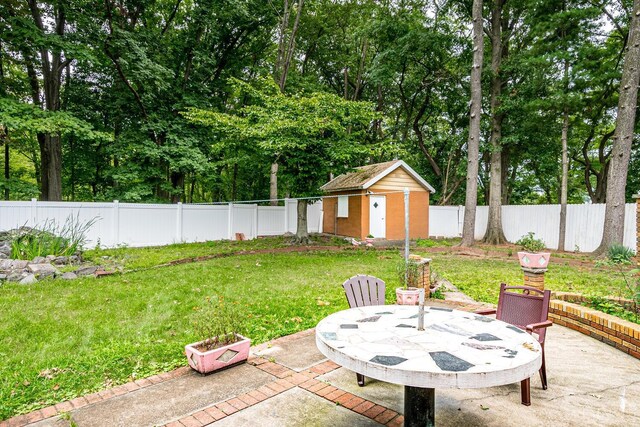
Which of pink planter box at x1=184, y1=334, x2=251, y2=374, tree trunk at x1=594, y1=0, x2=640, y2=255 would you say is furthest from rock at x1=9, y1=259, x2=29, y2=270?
tree trunk at x1=594, y1=0, x2=640, y2=255

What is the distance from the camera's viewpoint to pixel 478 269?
28.5ft

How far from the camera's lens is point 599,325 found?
13.2 ft

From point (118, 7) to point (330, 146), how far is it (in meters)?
9.68

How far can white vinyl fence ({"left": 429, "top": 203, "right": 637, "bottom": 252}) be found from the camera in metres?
11.5

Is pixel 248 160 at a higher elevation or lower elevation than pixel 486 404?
higher

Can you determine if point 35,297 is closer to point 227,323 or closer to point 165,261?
point 165,261

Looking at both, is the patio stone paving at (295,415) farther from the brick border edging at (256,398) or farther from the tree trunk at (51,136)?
the tree trunk at (51,136)

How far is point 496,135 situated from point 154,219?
43.9ft

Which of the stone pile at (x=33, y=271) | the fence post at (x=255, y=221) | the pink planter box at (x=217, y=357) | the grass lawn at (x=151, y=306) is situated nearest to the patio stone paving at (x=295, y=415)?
the pink planter box at (x=217, y=357)

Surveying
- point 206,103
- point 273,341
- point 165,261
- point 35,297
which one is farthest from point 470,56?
point 35,297

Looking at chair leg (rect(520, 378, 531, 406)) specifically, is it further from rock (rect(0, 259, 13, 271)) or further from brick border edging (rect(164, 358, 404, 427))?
rock (rect(0, 259, 13, 271))

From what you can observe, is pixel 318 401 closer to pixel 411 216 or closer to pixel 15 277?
pixel 15 277

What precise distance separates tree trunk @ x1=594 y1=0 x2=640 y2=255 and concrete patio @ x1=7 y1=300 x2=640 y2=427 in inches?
333

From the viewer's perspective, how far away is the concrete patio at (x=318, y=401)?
2477 millimetres
